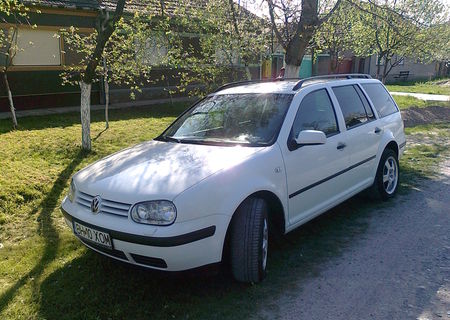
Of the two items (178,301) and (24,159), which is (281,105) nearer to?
(178,301)

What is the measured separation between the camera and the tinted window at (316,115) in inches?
A: 166

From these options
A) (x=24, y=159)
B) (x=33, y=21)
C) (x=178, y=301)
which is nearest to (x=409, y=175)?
(x=178, y=301)

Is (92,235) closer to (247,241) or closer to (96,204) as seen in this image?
(96,204)

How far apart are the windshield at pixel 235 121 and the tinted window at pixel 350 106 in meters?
0.91

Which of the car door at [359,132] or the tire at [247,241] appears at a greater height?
the car door at [359,132]

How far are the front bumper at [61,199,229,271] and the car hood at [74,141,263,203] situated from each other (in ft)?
0.88

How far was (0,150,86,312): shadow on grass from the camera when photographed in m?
3.52

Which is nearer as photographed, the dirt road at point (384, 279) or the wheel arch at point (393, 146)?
the dirt road at point (384, 279)

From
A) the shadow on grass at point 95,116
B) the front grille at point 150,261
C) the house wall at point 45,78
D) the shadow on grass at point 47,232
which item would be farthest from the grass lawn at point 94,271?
the house wall at point 45,78

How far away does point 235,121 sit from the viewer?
4301 millimetres

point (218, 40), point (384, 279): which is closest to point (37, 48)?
point (218, 40)

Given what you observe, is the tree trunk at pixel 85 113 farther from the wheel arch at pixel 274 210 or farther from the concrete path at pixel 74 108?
the wheel arch at pixel 274 210

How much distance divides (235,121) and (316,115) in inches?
34.7

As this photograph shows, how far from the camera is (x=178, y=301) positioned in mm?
3303
